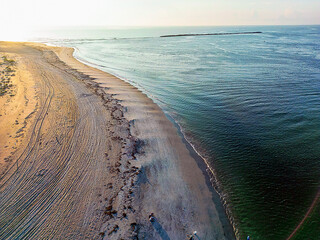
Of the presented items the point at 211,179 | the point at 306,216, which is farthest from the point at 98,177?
the point at 306,216

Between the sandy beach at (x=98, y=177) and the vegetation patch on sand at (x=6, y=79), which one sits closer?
the sandy beach at (x=98, y=177)

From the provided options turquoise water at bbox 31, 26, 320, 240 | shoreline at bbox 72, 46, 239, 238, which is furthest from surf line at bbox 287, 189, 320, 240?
shoreline at bbox 72, 46, 239, 238

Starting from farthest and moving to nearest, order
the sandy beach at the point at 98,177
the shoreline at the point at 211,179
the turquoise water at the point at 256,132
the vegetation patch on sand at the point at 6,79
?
1. the vegetation patch on sand at the point at 6,79
2. the turquoise water at the point at 256,132
3. the shoreline at the point at 211,179
4. the sandy beach at the point at 98,177

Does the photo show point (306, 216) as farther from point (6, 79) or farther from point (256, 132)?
point (6, 79)

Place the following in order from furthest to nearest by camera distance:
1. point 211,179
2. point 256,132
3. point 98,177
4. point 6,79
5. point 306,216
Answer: point 6,79, point 256,132, point 211,179, point 98,177, point 306,216

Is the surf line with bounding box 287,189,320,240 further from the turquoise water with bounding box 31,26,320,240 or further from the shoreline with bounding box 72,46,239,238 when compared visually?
the shoreline with bounding box 72,46,239,238

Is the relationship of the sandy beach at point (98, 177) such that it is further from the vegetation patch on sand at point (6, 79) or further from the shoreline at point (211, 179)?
the vegetation patch on sand at point (6, 79)

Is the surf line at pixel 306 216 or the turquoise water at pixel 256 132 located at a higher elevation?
the turquoise water at pixel 256 132

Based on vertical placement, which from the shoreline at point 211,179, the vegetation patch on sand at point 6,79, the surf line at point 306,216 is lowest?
the surf line at point 306,216

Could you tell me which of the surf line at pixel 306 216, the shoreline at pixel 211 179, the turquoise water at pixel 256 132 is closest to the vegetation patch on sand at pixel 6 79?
the turquoise water at pixel 256 132
